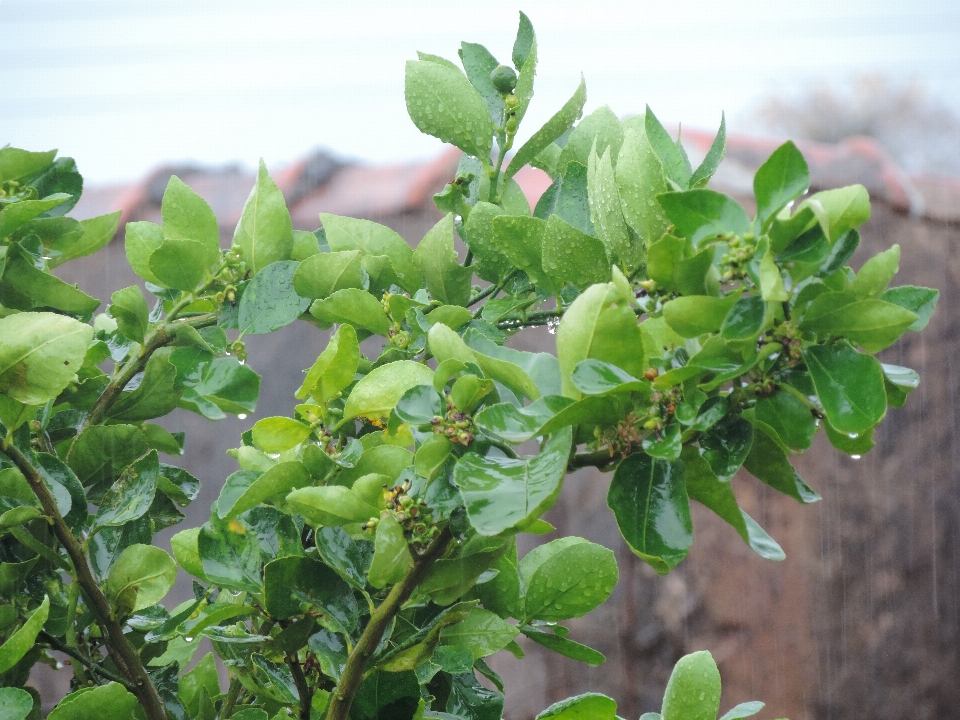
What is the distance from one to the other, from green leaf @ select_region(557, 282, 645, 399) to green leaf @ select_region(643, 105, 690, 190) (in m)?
0.07

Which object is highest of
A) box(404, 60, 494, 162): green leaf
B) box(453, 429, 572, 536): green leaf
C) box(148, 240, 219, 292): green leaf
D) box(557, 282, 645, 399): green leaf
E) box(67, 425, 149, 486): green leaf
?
box(404, 60, 494, 162): green leaf

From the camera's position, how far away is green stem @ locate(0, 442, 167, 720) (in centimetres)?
44

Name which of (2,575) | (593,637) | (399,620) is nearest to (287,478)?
(399,620)

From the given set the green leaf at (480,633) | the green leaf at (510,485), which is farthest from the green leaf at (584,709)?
the green leaf at (510,485)

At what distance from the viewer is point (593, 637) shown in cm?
202

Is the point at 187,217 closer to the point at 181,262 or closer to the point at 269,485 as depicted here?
the point at 181,262

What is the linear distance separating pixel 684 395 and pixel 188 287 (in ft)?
0.94

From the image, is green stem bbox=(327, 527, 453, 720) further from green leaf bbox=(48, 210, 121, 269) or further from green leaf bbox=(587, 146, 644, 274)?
green leaf bbox=(48, 210, 121, 269)

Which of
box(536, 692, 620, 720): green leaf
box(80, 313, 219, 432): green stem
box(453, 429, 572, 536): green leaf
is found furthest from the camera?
box(80, 313, 219, 432): green stem

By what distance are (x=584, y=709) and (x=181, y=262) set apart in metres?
0.30

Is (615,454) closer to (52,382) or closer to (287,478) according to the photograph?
(287,478)

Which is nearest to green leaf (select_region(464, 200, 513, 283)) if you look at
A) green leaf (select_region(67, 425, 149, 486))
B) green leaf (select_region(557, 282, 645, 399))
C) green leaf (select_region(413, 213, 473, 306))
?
green leaf (select_region(413, 213, 473, 306))

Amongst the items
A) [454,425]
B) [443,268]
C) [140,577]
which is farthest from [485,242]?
[140,577]

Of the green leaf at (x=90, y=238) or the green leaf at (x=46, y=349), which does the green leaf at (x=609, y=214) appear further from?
A: the green leaf at (x=90, y=238)
